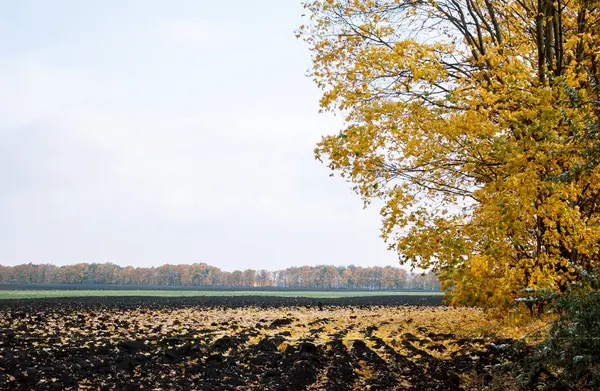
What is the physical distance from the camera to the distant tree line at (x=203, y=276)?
148250mm

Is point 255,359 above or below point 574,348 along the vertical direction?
below

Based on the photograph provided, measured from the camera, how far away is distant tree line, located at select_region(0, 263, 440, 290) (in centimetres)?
14825

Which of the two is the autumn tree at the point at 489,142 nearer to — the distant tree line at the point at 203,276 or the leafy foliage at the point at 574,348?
the leafy foliage at the point at 574,348

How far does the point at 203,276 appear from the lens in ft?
507

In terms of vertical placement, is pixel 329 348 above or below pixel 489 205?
below

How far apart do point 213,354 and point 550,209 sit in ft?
26.7

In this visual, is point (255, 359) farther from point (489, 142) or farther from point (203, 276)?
point (203, 276)

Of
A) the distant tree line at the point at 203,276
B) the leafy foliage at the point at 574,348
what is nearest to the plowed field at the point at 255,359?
the leafy foliage at the point at 574,348

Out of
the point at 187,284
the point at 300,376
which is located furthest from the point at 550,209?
the point at 187,284

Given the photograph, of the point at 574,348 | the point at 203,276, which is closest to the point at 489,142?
the point at 574,348

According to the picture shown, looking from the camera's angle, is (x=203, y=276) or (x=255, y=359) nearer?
(x=255, y=359)

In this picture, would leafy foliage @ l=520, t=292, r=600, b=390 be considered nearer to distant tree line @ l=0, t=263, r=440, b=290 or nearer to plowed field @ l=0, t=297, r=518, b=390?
plowed field @ l=0, t=297, r=518, b=390

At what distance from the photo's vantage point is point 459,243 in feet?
42.2

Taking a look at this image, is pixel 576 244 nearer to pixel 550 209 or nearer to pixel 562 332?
pixel 550 209
